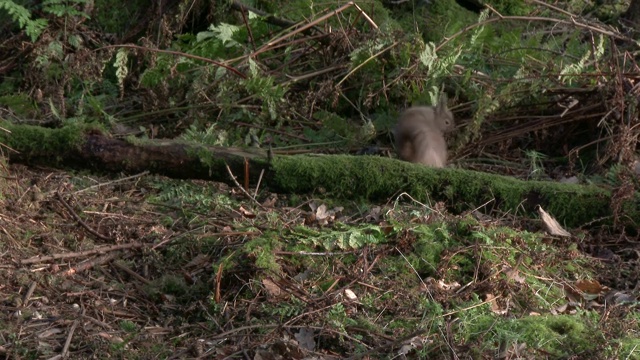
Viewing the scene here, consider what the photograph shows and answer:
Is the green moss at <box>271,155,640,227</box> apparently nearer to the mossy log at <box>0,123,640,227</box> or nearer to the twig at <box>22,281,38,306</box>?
the mossy log at <box>0,123,640,227</box>

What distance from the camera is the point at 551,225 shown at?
22.1 feet

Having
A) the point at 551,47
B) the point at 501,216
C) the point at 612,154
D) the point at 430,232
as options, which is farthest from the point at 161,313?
the point at 551,47

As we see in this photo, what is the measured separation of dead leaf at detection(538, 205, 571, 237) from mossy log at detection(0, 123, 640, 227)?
24 cm

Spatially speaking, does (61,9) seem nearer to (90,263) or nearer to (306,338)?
(90,263)

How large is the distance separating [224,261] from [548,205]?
2719mm

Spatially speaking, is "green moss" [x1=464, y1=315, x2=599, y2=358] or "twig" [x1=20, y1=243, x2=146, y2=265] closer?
"green moss" [x1=464, y1=315, x2=599, y2=358]

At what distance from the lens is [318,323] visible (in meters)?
5.04

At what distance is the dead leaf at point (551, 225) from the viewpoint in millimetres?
6672

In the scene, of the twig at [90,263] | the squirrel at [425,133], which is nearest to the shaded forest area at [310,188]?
the twig at [90,263]

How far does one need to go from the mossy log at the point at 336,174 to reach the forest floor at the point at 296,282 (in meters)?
0.24

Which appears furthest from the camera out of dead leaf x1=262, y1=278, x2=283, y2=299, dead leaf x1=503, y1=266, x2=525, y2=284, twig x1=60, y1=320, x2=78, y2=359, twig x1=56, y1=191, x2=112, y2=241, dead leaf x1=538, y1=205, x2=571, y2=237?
dead leaf x1=538, y1=205, x2=571, y2=237

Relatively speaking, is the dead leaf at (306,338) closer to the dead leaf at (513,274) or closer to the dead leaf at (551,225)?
the dead leaf at (513,274)

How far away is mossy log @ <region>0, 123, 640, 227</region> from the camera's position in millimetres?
7125

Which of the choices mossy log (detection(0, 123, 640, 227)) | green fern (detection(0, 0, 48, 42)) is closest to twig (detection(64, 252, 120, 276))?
mossy log (detection(0, 123, 640, 227))
